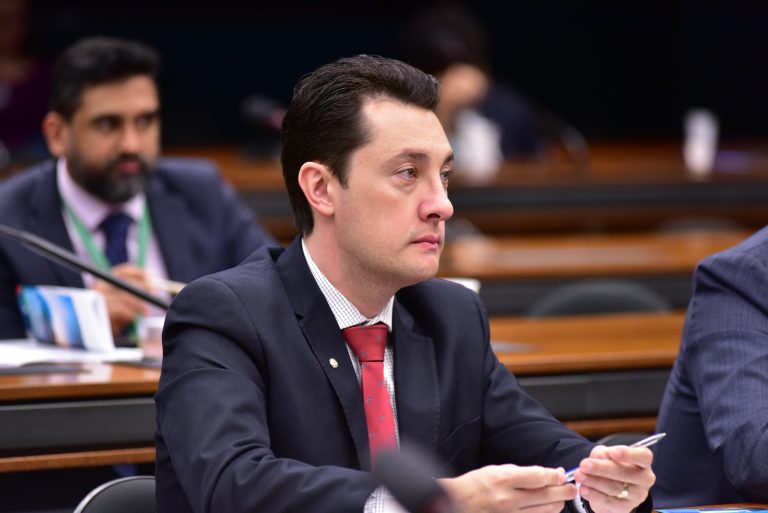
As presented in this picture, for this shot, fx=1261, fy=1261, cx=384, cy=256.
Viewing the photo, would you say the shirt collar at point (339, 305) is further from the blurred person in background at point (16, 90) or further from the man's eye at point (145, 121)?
the blurred person in background at point (16, 90)

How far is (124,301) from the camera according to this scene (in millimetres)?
3186

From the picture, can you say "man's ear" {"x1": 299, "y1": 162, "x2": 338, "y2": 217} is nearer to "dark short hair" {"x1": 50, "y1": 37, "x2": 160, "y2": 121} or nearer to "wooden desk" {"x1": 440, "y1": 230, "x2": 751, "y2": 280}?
"dark short hair" {"x1": 50, "y1": 37, "x2": 160, "y2": 121}

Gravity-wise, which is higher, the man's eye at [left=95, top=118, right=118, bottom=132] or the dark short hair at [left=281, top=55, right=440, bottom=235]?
the dark short hair at [left=281, top=55, right=440, bottom=235]

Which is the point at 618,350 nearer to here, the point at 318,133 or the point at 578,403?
the point at 578,403

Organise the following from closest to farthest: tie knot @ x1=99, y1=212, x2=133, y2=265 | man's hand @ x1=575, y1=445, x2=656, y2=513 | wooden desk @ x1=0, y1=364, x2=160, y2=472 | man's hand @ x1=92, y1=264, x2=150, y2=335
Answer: man's hand @ x1=575, y1=445, x2=656, y2=513 → wooden desk @ x1=0, y1=364, x2=160, y2=472 → man's hand @ x1=92, y1=264, x2=150, y2=335 → tie knot @ x1=99, y1=212, x2=133, y2=265

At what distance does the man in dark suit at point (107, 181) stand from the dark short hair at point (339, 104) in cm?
150

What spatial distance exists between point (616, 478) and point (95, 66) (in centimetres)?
237

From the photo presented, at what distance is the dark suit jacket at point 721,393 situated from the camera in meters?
2.12

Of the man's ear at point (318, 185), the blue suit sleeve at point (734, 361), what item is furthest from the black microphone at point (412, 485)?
the blue suit sleeve at point (734, 361)

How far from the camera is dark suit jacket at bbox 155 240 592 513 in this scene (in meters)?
1.78

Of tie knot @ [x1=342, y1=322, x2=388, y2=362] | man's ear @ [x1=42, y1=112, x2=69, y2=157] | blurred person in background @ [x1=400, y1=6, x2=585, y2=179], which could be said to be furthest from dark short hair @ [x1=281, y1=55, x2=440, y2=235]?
blurred person in background @ [x1=400, y1=6, x2=585, y2=179]

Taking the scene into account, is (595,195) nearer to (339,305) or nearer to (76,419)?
(76,419)

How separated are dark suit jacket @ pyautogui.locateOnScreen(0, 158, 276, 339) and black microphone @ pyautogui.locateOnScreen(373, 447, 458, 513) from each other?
2094mm

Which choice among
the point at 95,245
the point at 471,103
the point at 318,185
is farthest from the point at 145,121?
the point at 471,103
